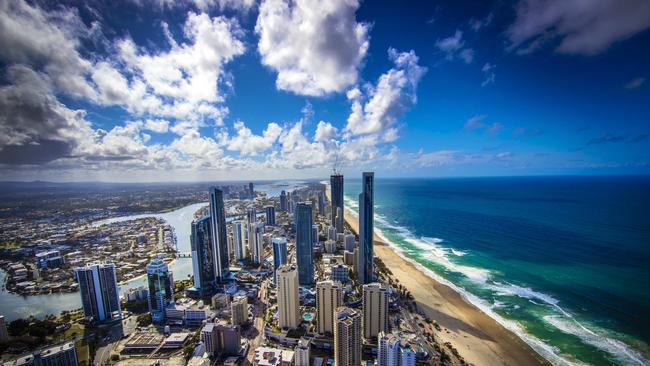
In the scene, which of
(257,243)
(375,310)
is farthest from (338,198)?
(375,310)

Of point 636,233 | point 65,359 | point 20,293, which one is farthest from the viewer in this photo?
point 636,233

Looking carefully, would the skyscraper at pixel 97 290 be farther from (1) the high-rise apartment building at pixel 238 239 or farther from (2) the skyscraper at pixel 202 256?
(1) the high-rise apartment building at pixel 238 239

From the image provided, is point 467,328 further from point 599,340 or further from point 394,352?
point 394,352

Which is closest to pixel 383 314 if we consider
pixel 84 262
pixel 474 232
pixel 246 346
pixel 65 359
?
pixel 246 346

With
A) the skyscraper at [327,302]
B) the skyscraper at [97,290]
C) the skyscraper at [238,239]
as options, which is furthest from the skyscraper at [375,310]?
the skyscraper at [238,239]

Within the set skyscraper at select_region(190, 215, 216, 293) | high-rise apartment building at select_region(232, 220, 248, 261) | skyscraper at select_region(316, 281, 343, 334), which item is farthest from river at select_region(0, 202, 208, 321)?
skyscraper at select_region(316, 281, 343, 334)

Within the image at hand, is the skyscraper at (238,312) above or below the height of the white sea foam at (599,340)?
above

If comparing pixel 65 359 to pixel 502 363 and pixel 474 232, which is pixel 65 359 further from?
pixel 474 232
